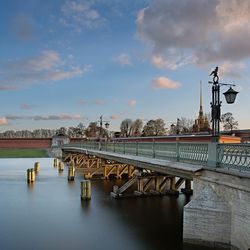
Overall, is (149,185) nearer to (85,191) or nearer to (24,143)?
(85,191)

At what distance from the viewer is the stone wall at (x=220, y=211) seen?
884cm

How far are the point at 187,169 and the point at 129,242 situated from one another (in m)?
3.75

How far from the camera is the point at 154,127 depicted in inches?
3930

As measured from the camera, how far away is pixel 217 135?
10.9 meters

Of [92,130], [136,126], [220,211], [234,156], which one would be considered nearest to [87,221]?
[220,211]

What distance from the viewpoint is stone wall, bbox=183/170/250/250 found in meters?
8.84

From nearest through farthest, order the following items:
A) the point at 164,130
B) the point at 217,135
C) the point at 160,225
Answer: the point at 217,135 < the point at 160,225 < the point at 164,130

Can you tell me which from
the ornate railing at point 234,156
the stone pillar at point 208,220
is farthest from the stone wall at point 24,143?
the ornate railing at point 234,156

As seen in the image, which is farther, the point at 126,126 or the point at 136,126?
the point at 126,126

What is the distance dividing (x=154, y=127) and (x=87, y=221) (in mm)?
85092

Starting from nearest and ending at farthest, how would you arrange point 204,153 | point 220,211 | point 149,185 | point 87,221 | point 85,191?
point 220,211, point 204,153, point 87,221, point 85,191, point 149,185

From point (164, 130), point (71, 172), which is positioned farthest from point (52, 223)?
point (164, 130)

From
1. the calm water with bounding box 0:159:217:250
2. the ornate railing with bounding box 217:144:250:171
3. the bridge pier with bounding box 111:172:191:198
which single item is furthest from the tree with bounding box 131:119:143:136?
the ornate railing with bounding box 217:144:250:171

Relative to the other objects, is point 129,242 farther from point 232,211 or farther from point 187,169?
point 232,211
